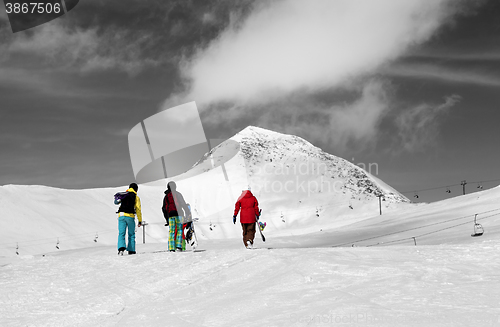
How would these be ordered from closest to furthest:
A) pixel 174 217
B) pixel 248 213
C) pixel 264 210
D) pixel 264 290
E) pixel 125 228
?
pixel 264 290
pixel 125 228
pixel 174 217
pixel 248 213
pixel 264 210

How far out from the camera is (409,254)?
29.2 feet

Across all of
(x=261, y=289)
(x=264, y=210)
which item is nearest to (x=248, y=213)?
A: (x=261, y=289)

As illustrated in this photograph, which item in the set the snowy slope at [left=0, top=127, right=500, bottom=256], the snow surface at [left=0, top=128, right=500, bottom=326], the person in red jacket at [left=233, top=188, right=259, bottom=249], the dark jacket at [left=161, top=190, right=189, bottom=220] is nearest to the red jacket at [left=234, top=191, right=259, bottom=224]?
the person in red jacket at [left=233, top=188, right=259, bottom=249]

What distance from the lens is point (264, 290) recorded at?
640cm

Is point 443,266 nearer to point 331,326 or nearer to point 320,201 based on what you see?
point 331,326

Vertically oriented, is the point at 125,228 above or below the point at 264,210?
below

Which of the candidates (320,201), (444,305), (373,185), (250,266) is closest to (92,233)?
(250,266)

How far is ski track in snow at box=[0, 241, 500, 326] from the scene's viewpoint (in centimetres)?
486

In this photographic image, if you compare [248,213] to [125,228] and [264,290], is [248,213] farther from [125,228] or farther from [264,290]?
[264,290]

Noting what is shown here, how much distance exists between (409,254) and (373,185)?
186998 mm

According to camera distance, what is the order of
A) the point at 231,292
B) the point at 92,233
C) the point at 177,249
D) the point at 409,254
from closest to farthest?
1. the point at 231,292
2. the point at 409,254
3. the point at 177,249
4. the point at 92,233

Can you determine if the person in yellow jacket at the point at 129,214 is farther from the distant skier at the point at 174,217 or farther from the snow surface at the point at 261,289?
the snow surface at the point at 261,289

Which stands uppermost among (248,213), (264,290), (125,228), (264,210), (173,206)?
(264,210)

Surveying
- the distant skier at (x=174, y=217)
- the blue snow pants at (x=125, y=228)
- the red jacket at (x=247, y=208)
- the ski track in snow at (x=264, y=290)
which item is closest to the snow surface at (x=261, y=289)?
the ski track in snow at (x=264, y=290)
